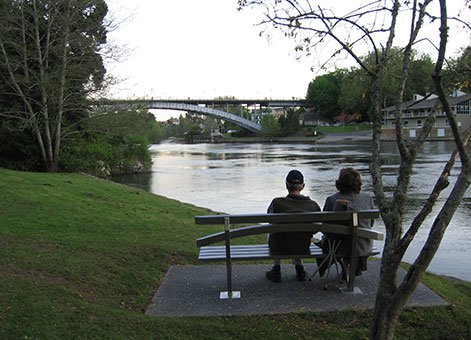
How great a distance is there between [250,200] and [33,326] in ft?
48.1

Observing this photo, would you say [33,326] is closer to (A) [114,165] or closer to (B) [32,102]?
(B) [32,102]

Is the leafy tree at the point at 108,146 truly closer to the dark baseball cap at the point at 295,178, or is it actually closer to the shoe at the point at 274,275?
the shoe at the point at 274,275

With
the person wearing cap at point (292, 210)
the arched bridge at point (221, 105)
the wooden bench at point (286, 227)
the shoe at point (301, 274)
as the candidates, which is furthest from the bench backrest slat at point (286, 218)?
the arched bridge at point (221, 105)

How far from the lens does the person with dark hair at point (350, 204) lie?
5289mm

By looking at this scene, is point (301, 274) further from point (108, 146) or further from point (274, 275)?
point (108, 146)

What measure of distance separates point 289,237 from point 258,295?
0.69 m

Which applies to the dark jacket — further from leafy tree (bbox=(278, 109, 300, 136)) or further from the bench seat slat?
leafy tree (bbox=(278, 109, 300, 136))

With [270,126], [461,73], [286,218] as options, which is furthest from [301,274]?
[270,126]

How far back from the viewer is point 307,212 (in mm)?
5059

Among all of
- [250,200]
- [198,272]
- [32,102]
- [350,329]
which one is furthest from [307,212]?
[32,102]

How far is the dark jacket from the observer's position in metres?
5.26

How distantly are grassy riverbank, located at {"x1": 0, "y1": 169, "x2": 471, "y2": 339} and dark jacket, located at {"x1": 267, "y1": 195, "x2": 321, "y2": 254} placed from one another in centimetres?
94

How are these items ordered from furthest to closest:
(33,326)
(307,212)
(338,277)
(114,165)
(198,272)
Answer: (114,165), (198,272), (338,277), (307,212), (33,326)

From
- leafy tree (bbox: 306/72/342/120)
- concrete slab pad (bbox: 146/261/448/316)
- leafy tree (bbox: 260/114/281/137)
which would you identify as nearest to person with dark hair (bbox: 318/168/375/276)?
concrete slab pad (bbox: 146/261/448/316)
